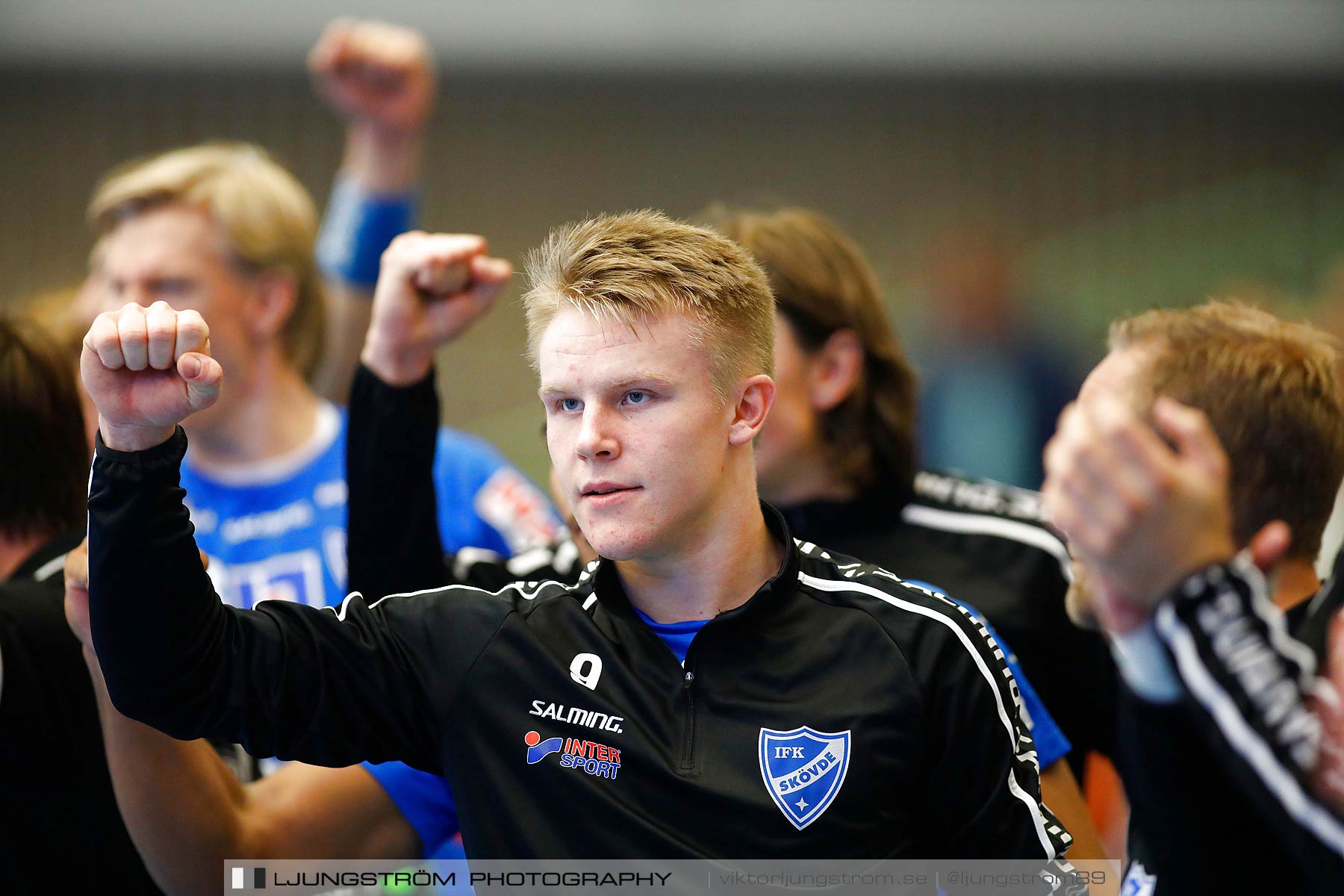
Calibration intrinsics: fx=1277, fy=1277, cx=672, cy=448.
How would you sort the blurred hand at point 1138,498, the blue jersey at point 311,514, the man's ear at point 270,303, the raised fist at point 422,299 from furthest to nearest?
the man's ear at point 270,303
the blue jersey at point 311,514
the raised fist at point 422,299
the blurred hand at point 1138,498

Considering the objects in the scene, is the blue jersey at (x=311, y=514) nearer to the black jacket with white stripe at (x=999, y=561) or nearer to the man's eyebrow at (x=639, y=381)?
the black jacket with white stripe at (x=999, y=561)

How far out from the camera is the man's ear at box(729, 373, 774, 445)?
2.03 meters

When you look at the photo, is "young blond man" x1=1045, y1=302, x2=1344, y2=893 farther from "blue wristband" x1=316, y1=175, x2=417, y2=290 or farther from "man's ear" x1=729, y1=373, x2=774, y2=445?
"blue wristband" x1=316, y1=175, x2=417, y2=290

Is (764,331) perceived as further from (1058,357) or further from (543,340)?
(1058,357)

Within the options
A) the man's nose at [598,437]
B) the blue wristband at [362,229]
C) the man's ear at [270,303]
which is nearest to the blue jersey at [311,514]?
the man's ear at [270,303]

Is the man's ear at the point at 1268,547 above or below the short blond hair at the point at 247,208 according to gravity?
below

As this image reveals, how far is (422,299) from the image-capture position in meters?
2.56

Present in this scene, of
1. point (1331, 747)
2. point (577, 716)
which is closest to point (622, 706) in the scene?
point (577, 716)

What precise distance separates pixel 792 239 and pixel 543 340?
1198mm

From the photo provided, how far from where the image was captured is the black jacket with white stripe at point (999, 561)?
2678 mm

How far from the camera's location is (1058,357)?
24.0 feet

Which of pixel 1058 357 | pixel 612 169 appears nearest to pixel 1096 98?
pixel 1058 357

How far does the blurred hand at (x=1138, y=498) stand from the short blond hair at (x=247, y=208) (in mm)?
2813

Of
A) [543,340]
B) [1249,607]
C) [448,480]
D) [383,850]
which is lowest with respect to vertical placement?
[383,850]
